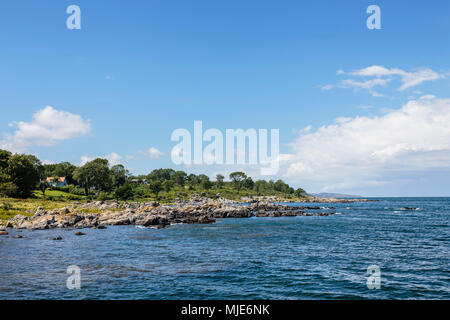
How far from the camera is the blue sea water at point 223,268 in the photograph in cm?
2445


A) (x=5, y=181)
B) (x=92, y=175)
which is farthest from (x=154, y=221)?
(x=92, y=175)

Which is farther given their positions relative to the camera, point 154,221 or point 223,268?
point 154,221

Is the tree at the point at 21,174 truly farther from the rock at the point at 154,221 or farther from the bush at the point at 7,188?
the rock at the point at 154,221

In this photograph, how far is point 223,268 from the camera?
107ft

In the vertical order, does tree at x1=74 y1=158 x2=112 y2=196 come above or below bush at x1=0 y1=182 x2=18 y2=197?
above

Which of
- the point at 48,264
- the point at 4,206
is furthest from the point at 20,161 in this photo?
the point at 48,264

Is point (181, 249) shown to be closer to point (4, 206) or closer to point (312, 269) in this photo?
point (312, 269)

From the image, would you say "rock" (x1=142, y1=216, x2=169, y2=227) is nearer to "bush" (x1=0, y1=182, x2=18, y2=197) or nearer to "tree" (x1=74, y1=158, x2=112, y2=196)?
"bush" (x1=0, y1=182, x2=18, y2=197)

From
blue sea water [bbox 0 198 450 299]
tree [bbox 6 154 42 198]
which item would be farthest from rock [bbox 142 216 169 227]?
tree [bbox 6 154 42 198]

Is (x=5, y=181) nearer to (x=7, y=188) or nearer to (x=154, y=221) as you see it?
(x=7, y=188)

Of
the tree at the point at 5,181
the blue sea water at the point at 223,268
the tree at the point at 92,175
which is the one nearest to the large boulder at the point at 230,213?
the blue sea water at the point at 223,268

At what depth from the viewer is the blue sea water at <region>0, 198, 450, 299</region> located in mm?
24453
